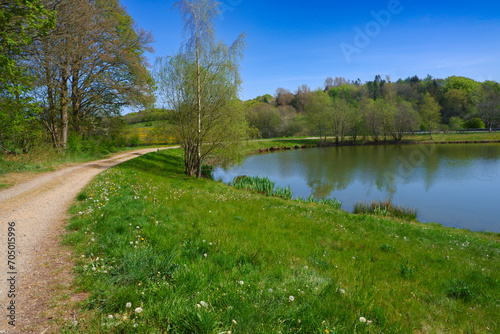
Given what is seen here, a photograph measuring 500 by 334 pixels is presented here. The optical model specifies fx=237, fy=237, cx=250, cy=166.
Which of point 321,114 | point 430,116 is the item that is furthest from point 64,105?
point 430,116

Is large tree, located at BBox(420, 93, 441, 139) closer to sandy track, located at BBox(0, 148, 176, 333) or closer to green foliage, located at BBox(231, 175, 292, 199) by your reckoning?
green foliage, located at BBox(231, 175, 292, 199)

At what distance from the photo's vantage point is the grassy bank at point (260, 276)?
3.01 m

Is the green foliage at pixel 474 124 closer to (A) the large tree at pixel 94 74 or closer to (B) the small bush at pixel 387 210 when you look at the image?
(B) the small bush at pixel 387 210

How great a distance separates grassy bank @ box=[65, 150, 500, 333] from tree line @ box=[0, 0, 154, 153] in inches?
422

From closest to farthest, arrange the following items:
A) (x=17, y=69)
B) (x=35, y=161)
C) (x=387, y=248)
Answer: (x=387, y=248) < (x=17, y=69) < (x=35, y=161)

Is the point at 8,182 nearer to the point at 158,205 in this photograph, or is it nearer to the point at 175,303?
the point at 158,205

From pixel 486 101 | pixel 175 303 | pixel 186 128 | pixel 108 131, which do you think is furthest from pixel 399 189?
pixel 486 101

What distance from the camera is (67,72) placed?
19281mm

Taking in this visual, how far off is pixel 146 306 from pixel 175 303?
0.38 meters

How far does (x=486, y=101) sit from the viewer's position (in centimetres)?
7431

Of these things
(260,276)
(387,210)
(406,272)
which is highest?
(260,276)

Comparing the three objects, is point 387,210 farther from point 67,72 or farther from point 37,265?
point 67,72

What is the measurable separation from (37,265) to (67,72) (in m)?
20.7

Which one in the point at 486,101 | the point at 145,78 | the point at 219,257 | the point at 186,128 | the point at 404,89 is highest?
the point at 404,89
